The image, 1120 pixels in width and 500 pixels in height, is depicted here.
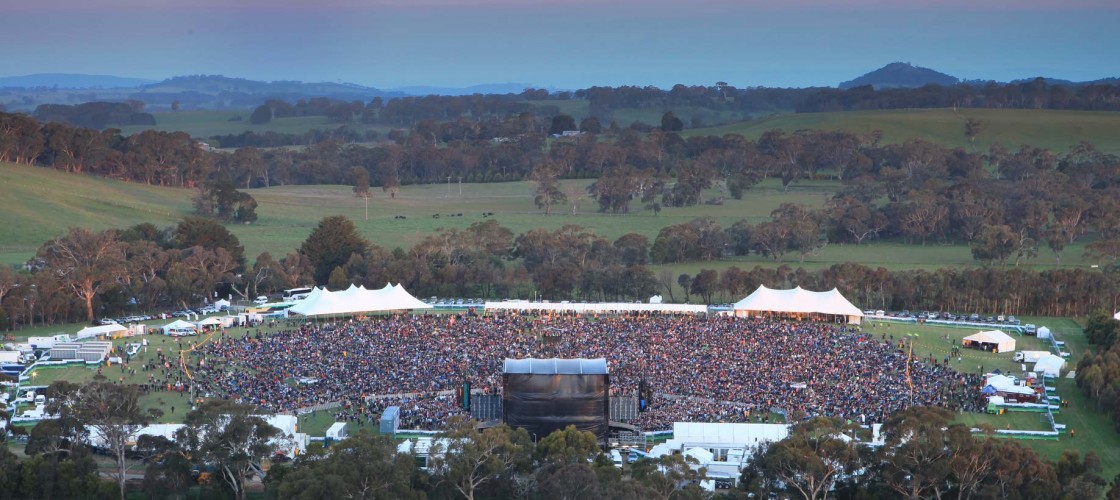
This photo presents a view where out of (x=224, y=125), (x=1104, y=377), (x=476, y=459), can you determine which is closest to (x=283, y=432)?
(x=476, y=459)

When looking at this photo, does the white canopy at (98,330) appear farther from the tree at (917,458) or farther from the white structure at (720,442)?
the tree at (917,458)

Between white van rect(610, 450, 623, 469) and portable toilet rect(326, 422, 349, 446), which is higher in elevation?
portable toilet rect(326, 422, 349, 446)

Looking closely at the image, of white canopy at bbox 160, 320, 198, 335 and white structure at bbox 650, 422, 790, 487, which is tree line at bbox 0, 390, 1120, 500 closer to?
white structure at bbox 650, 422, 790, 487

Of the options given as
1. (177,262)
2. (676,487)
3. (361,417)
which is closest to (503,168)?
(177,262)

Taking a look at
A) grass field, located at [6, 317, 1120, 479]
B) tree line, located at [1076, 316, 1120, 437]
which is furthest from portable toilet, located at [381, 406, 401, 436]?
tree line, located at [1076, 316, 1120, 437]

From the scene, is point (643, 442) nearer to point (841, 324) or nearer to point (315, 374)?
point (315, 374)
